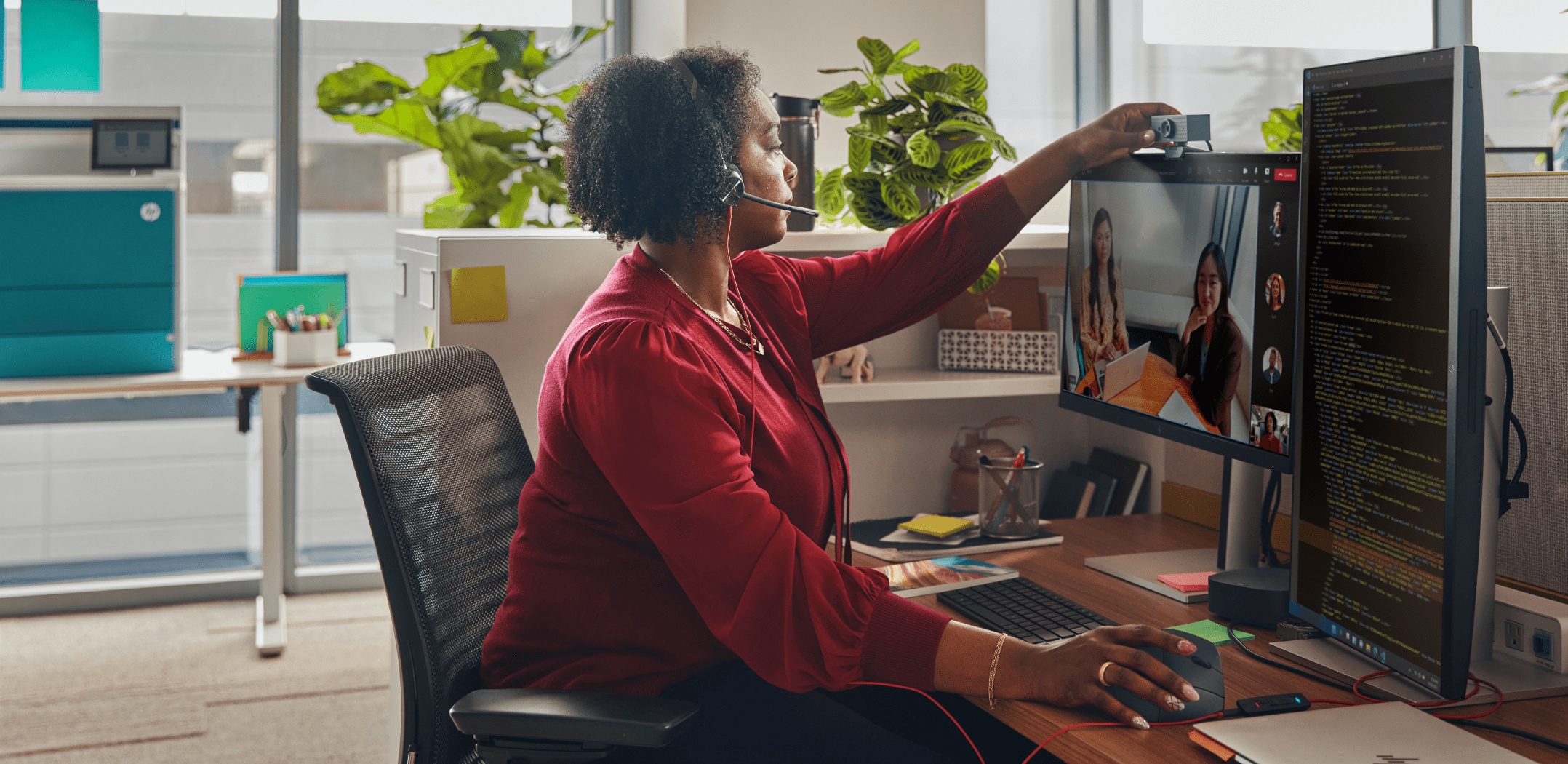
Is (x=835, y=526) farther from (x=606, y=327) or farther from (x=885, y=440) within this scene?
(x=885, y=440)

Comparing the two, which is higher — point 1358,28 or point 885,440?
point 1358,28

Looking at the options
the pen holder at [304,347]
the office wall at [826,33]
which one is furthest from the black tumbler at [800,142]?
the pen holder at [304,347]

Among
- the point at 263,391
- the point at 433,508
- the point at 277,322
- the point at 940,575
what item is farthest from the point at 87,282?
the point at 940,575

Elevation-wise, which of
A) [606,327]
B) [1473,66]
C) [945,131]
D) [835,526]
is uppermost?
[945,131]

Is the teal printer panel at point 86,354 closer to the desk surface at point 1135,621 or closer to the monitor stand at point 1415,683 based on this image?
the desk surface at point 1135,621

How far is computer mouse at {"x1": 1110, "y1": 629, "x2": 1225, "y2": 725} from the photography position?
0.98 meters

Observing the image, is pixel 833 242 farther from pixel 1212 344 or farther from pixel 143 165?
pixel 143 165

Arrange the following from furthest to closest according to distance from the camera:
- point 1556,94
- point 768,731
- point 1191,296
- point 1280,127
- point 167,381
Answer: point 1556,94
point 167,381
point 1280,127
point 1191,296
point 768,731

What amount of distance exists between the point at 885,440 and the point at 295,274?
194 centimetres

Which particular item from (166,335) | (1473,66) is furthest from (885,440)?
(166,335)

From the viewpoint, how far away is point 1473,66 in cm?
91

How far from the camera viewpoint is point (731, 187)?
1297 millimetres

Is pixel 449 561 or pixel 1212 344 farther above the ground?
pixel 1212 344

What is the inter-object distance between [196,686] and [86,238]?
1.12 m
